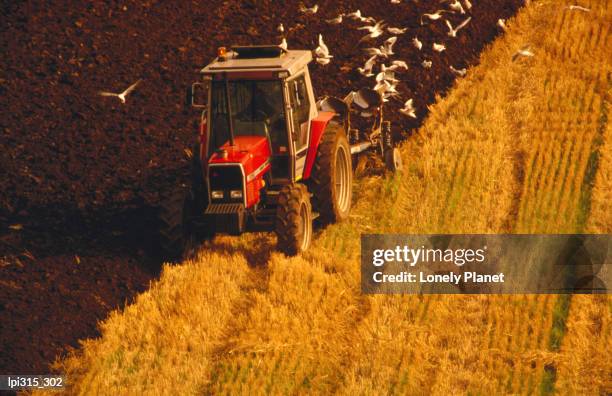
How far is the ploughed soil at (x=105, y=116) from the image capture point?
39.6 ft

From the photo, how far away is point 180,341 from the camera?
10875mm

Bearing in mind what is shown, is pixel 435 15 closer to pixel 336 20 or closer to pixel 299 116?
pixel 336 20

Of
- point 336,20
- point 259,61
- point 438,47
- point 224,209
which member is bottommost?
point 224,209

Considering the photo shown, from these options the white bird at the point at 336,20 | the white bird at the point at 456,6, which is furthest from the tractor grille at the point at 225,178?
the white bird at the point at 456,6

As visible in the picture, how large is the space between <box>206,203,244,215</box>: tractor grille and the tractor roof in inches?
60.9

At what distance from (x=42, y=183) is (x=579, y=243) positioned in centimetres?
738

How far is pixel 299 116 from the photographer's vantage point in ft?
41.1

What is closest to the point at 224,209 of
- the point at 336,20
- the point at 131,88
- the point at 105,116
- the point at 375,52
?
the point at 131,88

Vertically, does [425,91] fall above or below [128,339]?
above

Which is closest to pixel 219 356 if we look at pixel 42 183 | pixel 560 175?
pixel 42 183

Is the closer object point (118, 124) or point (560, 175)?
point (560, 175)

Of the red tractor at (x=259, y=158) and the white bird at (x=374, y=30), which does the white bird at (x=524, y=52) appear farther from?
the red tractor at (x=259, y=158)

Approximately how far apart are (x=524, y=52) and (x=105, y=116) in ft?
23.1

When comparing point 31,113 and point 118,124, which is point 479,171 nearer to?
point 118,124
